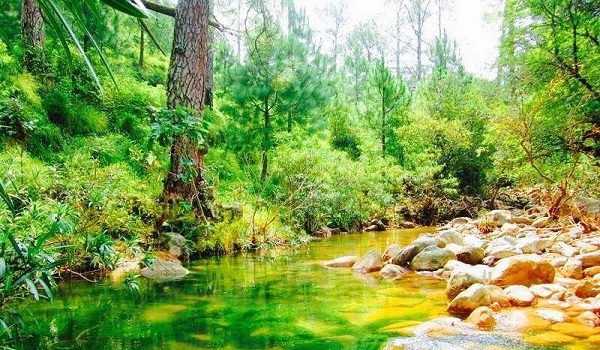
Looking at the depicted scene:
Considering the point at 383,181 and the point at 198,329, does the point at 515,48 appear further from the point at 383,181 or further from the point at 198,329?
the point at 198,329

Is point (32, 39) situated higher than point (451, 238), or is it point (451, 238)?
point (32, 39)

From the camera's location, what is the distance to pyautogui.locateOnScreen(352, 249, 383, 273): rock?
5711 millimetres

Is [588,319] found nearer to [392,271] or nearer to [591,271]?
[591,271]

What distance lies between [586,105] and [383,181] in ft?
21.9

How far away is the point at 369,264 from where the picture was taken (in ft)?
18.9

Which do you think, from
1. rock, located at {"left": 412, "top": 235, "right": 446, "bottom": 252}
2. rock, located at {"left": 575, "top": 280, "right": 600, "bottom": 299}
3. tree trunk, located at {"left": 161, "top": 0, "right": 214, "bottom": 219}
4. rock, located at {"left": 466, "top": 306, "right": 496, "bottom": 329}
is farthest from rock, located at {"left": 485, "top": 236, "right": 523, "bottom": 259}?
tree trunk, located at {"left": 161, "top": 0, "right": 214, "bottom": 219}

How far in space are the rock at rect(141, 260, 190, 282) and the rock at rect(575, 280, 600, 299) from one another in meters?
3.75

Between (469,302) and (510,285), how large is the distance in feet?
3.03

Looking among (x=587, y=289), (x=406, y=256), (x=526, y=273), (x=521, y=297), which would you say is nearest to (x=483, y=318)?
(x=521, y=297)

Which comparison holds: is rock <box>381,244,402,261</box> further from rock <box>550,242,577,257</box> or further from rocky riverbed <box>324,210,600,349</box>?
rock <box>550,242,577,257</box>

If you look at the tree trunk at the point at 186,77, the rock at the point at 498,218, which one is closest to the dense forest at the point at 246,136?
the tree trunk at the point at 186,77

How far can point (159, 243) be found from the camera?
247 inches

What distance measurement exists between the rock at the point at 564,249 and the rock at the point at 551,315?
2.20m

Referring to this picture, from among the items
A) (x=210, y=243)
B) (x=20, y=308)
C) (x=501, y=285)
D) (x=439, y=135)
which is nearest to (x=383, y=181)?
(x=439, y=135)
